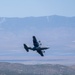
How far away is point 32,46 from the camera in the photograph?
186ft

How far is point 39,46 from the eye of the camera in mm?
54719

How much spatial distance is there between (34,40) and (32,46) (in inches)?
168

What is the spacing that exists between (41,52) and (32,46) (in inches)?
75.4

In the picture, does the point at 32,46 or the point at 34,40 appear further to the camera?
the point at 32,46

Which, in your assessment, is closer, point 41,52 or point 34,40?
point 34,40

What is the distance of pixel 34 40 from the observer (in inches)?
2068

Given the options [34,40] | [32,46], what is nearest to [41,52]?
[32,46]

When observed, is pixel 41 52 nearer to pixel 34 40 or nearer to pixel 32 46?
pixel 32 46

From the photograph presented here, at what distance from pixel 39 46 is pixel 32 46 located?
7.32 ft

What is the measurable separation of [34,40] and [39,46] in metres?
2.47

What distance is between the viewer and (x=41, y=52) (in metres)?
57.6
